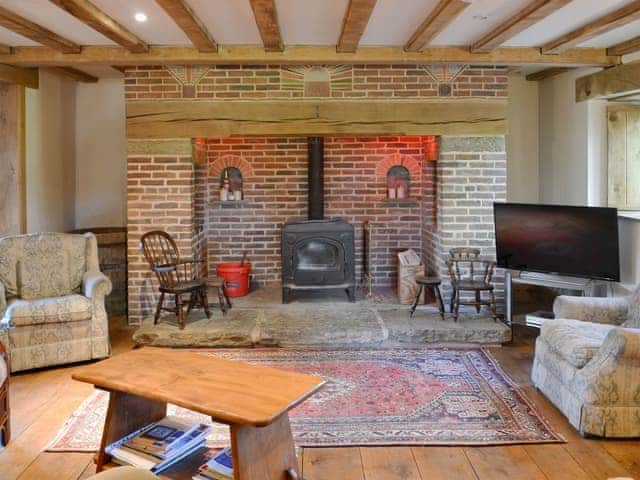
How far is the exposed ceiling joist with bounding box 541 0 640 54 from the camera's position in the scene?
3.72m

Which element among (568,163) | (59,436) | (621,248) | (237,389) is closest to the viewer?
(237,389)

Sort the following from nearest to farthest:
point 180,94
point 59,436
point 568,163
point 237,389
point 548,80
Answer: point 237,389, point 59,436, point 180,94, point 568,163, point 548,80

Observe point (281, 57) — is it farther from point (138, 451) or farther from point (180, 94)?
point (138, 451)

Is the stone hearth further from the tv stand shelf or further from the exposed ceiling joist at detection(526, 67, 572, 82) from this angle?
the exposed ceiling joist at detection(526, 67, 572, 82)

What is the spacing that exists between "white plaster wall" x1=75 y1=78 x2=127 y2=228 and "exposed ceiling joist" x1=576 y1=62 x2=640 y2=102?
179 inches

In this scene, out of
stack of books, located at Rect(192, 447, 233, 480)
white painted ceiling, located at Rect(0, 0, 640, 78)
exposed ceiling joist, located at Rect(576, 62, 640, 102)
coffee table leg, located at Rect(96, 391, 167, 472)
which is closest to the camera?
stack of books, located at Rect(192, 447, 233, 480)

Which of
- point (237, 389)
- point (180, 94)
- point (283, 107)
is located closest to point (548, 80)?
point (283, 107)

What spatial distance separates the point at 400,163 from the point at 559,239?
1855 millimetres

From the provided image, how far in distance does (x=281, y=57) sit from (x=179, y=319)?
2.24 metres

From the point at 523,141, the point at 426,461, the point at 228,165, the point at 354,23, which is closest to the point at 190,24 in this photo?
the point at 354,23

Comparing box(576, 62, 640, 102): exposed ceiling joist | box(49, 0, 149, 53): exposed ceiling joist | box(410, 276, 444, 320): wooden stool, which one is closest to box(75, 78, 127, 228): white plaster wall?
box(49, 0, 149, 53): exposed ceiling joist

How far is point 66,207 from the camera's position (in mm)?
6348

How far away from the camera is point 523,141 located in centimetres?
646

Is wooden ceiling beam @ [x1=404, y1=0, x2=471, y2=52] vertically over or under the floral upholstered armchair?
over
